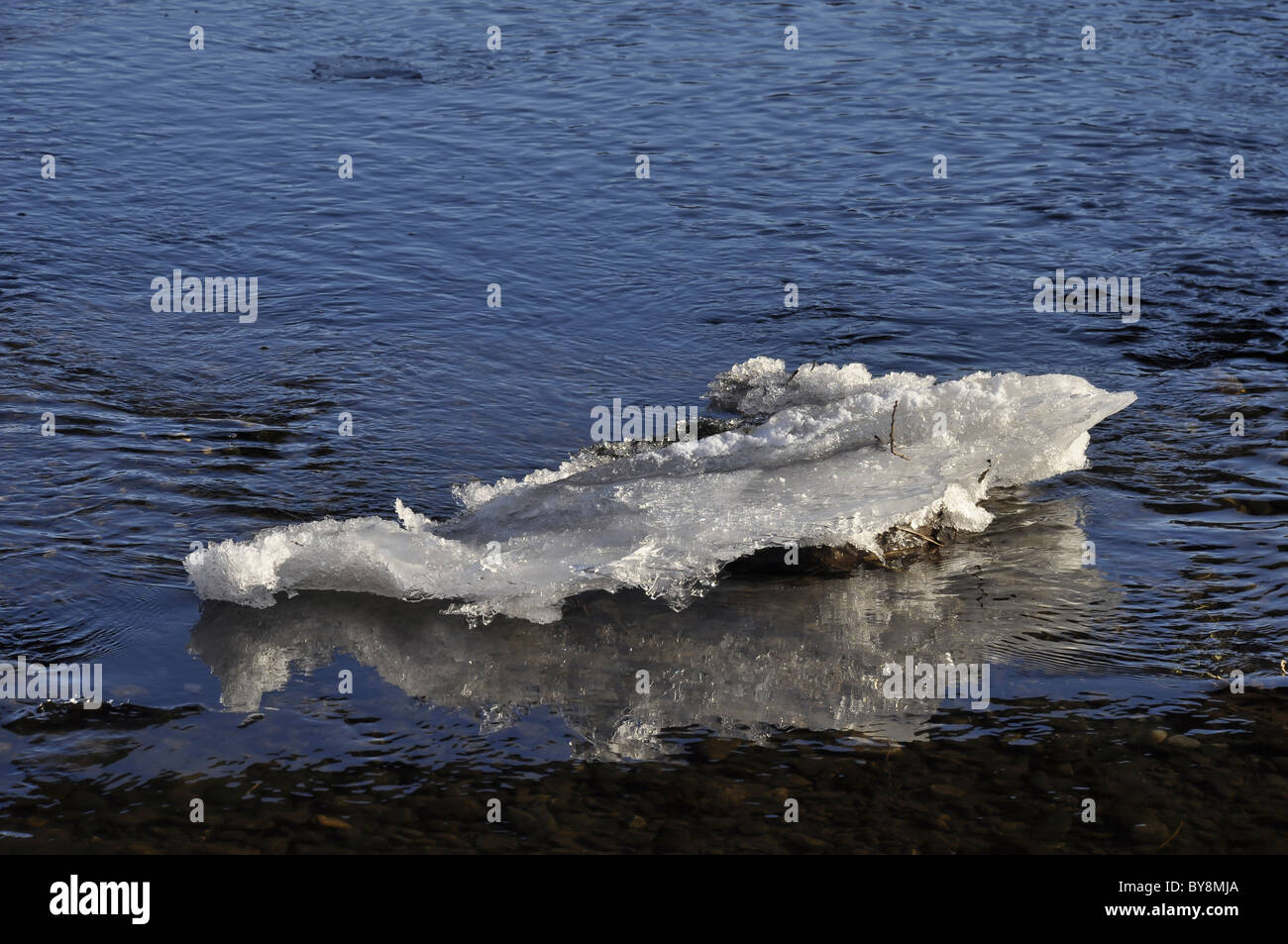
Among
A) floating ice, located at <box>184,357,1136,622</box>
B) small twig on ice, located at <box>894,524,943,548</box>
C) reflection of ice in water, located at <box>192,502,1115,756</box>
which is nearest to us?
reflection of ice in water, located at <box>192,502,1115,756</box>

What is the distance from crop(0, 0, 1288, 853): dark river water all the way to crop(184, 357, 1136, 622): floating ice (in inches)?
A: 7.4

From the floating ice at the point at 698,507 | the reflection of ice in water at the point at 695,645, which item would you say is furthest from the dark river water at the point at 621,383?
the floating ice at the point at 698,507

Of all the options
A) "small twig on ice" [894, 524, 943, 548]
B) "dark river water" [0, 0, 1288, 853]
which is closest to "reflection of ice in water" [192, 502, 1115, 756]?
"dark river water" [0, 0, 1288, 853]

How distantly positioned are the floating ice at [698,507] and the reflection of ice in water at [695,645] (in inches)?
5.7

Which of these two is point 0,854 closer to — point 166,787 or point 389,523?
point 166,787

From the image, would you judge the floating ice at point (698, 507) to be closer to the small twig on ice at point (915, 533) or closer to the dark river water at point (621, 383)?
the small twig on ice at point (915, 533)

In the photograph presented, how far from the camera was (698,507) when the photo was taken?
7086mm

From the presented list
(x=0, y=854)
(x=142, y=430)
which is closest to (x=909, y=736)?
(x=0, y=854)

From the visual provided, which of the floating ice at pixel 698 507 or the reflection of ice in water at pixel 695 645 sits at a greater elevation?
→ the floating ice at pixel 698 507

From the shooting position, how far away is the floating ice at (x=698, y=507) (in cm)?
666

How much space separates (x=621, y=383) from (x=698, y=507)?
262 centimetres

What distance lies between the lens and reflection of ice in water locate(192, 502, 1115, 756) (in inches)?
235

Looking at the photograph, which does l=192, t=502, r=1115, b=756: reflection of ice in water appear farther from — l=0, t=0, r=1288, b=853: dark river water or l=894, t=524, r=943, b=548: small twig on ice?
l=894, t=524, r=943, b=548: small twig on ice

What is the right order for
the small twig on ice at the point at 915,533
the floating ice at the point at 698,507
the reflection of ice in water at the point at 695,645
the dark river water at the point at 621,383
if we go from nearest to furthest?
1. the dark river water at the point at 621,383
2. the reflection of ice in water at the point at 695,645
3. the floating ice at the point at 698,507
4. the small twig on ice at the point at 915,533
